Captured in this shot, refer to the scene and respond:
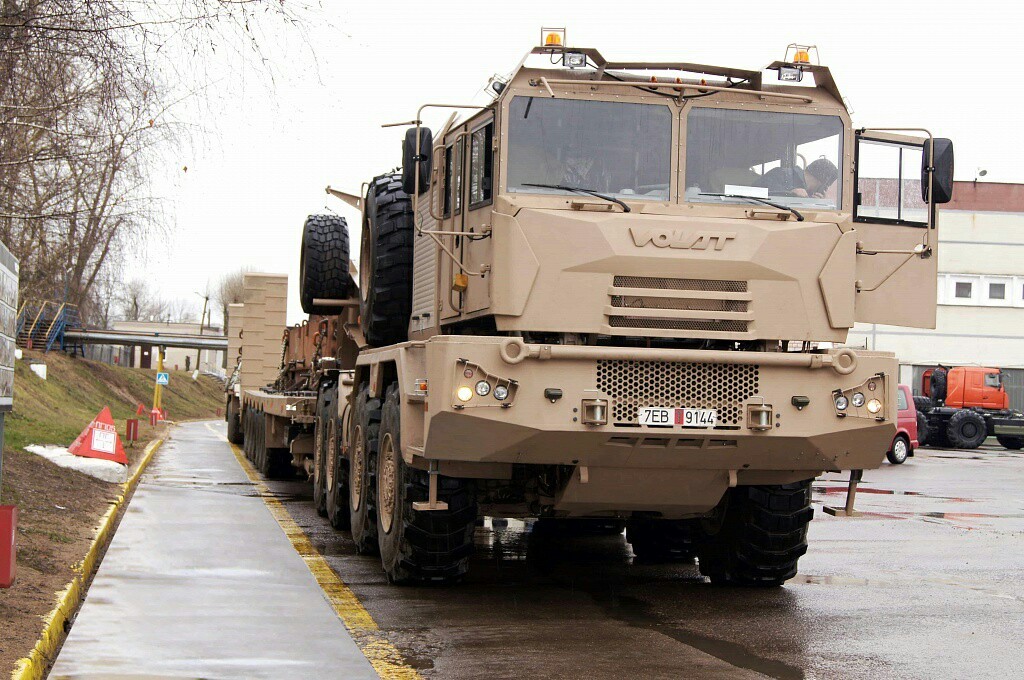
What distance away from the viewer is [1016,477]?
2492cm

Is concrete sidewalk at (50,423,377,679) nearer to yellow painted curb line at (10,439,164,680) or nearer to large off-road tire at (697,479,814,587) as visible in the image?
yellow painted curb line at (10,439,164,680)

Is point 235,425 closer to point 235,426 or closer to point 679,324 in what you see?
point 235,426

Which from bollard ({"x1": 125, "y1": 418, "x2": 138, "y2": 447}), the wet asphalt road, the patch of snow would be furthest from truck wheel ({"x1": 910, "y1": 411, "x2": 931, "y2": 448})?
the patch of snow

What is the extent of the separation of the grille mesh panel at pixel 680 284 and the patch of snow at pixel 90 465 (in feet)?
35.1

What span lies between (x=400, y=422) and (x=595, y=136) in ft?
7.71

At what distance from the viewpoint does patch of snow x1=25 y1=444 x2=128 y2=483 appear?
16969mm

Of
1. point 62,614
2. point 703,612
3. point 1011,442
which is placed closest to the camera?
point 62,614

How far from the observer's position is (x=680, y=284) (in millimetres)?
8305

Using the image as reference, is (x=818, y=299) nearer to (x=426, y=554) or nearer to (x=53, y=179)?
(x=426, y=554)

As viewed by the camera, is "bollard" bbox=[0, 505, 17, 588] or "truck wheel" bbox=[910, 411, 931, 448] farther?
"truck wheel" bbox=[910, 411, 931, 448]

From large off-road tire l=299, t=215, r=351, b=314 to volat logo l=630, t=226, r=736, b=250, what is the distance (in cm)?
674

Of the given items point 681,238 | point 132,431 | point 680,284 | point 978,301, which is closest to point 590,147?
point 681,238

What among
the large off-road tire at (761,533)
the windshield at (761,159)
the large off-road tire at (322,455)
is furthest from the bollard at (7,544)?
the large off-road tire at (322,455)

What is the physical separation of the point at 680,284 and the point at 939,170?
6.81ft
